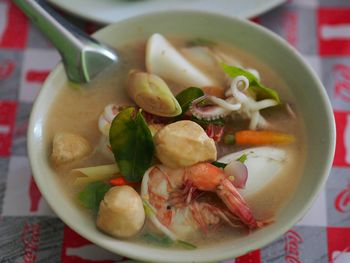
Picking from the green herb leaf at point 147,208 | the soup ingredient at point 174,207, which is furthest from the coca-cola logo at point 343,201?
the green herb leaf at point 147,208

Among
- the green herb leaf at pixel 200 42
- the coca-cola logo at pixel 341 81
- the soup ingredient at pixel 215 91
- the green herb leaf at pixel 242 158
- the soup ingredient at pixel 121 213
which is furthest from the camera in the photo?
the coca-cola logo at pixel 341 81

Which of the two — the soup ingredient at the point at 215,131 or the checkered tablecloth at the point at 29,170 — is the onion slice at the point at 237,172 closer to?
the soup ingredient at the point at 215,131

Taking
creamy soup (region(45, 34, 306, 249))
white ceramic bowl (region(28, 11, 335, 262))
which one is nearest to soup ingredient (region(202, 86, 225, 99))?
creamy soup (region(45, 34, 306, 249))

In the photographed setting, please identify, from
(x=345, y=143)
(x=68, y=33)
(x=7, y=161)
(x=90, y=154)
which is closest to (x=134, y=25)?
(x=68, y=33)

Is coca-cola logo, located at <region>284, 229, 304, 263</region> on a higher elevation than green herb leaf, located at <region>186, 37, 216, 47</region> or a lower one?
lower

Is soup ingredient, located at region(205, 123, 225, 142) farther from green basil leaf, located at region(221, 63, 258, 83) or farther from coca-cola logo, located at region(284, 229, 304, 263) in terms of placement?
coca-cola logo, located at region(284, 229, 304, 263)
